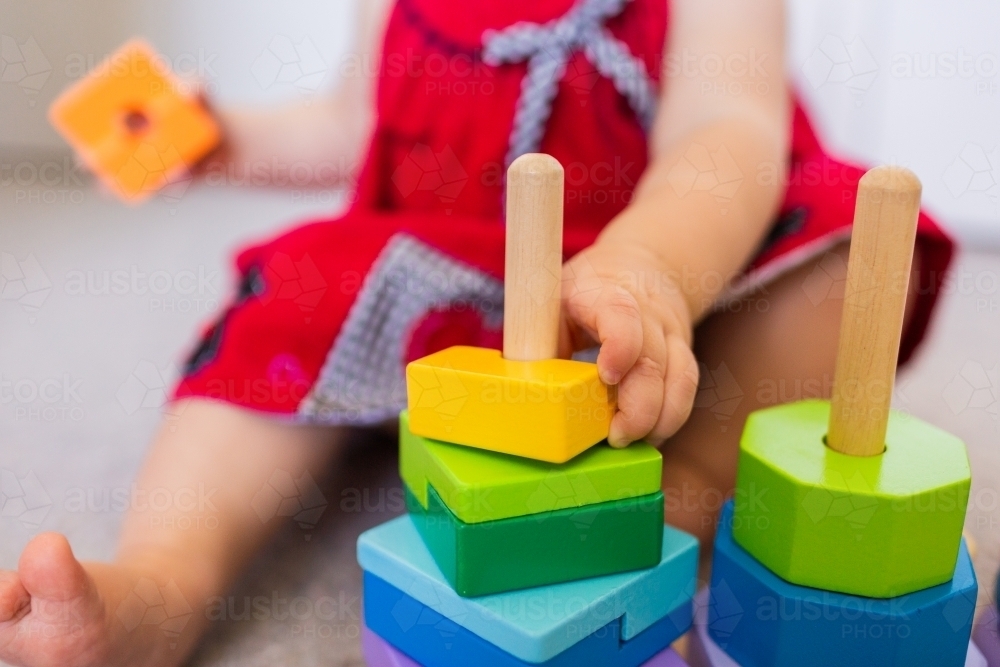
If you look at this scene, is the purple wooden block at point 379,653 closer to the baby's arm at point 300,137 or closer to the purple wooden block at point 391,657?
the purple wooden block at point 391,657

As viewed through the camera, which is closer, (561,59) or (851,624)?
(851,624)

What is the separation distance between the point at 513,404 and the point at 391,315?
0.76 ft

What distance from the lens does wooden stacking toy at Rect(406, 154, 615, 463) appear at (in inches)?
14.2

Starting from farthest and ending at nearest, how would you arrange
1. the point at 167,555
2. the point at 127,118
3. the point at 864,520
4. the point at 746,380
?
the point at 127,118 → the point at 746,380 → the point at 167,555 → the point at 864,520

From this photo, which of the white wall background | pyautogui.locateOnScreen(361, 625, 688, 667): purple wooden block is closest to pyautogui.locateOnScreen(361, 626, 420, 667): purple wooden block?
pyautogui.locateOnScreen(361, 625, 688, 667): purple wooden block

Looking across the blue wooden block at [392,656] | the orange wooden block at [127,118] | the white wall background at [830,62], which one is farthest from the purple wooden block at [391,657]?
the white wall background at [830,62]

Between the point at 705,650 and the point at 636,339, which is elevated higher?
the point at 636,339

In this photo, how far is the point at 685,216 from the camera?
19.8 inches

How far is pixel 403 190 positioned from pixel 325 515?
0.25m

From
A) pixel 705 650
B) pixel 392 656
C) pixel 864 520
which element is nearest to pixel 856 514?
pixel 864 520

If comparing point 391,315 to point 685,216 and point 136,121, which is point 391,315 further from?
point 136,121

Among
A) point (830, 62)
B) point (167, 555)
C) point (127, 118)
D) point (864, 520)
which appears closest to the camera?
point (864, 520)

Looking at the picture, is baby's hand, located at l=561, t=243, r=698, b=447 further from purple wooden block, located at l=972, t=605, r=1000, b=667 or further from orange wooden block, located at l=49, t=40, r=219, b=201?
orange wooden block, located at l=49, t=40, r=219, b=201

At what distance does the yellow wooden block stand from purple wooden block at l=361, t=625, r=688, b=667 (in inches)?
4.0
